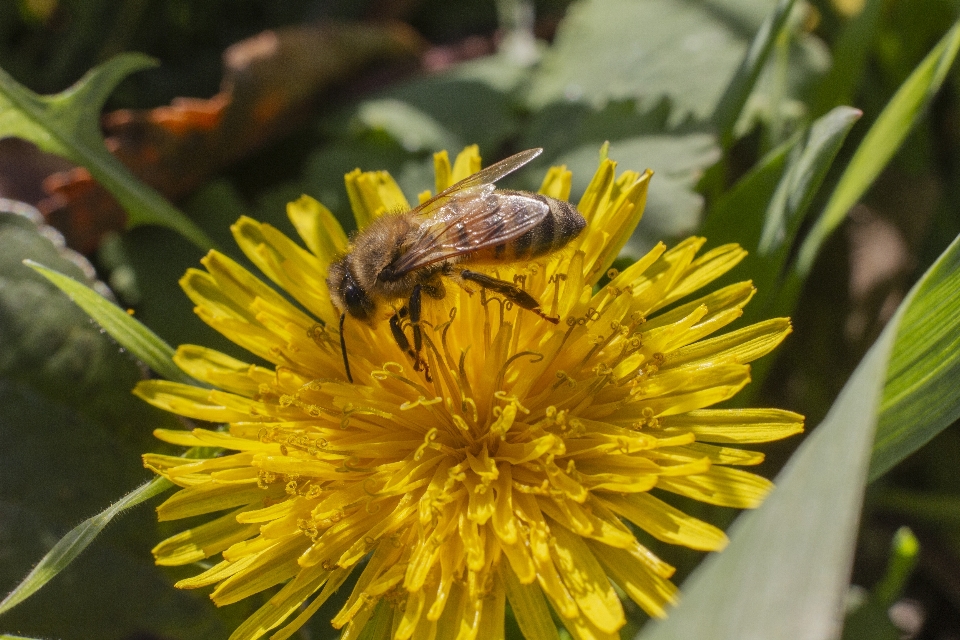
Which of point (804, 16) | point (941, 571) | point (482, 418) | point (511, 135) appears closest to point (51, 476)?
point (482, 418)

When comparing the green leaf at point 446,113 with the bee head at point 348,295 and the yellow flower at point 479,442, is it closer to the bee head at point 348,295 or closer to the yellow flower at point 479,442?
the yellow flower at point 479,442

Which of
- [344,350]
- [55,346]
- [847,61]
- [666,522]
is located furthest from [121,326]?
[847,61]

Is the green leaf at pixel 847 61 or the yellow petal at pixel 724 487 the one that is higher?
the green leaf at pixel 847 61

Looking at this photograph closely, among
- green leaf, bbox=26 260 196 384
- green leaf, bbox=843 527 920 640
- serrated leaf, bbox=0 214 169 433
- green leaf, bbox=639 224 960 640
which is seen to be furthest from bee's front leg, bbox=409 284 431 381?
green leaf, bbox=843 527 920 640

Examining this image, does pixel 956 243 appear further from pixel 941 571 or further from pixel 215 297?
pixel 215 297

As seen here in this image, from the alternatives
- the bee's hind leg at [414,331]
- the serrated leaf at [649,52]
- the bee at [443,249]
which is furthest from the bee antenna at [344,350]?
the serrated leaf at [649,52]

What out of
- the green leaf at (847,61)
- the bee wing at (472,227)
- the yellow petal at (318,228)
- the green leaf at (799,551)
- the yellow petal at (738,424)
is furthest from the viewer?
the green leaf at (847,61)

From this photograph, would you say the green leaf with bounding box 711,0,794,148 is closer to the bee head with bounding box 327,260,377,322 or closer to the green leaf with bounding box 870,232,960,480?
the green leaf with bounding box 870,232,960,480
